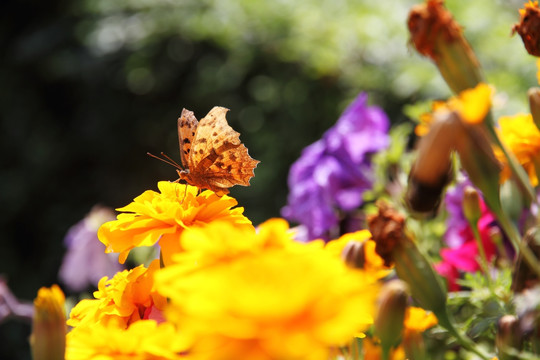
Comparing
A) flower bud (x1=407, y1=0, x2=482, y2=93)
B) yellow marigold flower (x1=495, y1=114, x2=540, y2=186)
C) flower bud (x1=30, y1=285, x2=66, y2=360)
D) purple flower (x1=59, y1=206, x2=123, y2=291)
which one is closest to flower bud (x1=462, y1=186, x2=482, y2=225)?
yellow marigold flower (x1=495, y1=114, x2=540, y2=186)

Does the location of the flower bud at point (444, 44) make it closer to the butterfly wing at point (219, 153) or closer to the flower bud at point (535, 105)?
the flower bud at point (535, 105)

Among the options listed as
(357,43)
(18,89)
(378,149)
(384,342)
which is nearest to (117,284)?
(384,342)

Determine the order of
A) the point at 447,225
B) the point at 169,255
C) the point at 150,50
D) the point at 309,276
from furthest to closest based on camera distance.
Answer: the point at 150,50 < the point at 447,225 < the point at 169,255 < the point at 309,276

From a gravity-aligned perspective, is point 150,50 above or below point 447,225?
above

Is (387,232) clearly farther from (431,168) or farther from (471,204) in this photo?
(471,204)

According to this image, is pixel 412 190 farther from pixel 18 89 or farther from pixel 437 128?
pixel 18 89

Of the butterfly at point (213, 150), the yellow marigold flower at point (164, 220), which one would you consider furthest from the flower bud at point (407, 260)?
the butterfly at point (213, 150)
